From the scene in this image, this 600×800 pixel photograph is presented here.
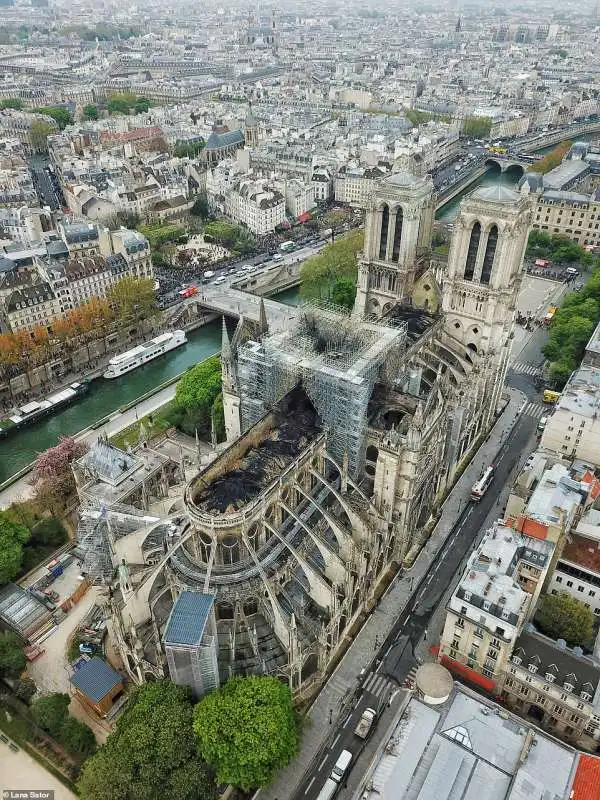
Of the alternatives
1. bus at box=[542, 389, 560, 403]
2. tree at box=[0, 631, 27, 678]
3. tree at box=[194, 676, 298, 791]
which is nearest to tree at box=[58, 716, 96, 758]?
tree at box=[0, 631, 27, 678]

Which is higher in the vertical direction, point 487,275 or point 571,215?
point 487,275

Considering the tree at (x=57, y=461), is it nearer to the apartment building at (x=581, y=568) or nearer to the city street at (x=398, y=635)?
the city street at (x=398, y=635)

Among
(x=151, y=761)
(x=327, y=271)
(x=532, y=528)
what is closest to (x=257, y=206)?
(x=327, y=271)

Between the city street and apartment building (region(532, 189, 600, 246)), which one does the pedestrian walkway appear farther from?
apartment building (region(532, 189, 600, 246))

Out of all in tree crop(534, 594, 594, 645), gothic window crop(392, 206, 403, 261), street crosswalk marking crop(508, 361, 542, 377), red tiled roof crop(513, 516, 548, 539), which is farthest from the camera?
street crosswalk marking crop(508, 361, 542, 377)

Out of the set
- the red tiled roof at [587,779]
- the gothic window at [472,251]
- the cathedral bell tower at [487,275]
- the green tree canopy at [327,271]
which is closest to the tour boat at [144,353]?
the green tree canopy at [327,271]

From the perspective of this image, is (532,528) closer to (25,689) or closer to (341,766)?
→ (341,766)

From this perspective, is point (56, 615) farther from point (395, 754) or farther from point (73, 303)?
point (73, 303)
